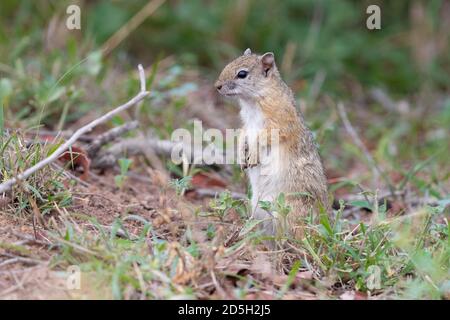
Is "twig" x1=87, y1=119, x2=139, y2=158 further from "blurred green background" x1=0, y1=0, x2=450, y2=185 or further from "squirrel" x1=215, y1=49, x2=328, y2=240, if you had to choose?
"squirrel" x1=215, y1=49, x2=328, y2=240

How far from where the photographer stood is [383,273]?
379cm

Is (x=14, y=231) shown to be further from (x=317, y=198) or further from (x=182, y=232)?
(x=317, y=198)

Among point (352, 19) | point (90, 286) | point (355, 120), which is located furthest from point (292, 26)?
point (90, 286)

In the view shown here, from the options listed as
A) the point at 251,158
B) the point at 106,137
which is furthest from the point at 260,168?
the point at 106,137

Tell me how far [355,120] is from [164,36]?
2.22 m

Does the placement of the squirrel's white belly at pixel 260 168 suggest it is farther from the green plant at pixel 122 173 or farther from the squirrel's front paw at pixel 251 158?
the green plant at pixel 122 173

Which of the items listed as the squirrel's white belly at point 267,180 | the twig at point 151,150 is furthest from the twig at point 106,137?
the squirrel's white belly at point 267,180

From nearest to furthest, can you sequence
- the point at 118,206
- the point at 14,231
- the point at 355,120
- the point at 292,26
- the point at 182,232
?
1. the point at 14,231
2. the point at 182,232
3. the point at 118,206
4. the point at 355,120
5. the point at 292,26

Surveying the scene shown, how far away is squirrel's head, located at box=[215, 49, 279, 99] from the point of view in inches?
187

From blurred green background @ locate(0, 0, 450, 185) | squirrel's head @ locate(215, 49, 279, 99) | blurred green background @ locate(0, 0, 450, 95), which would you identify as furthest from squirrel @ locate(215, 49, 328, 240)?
blurred green background @ locate(0, 0, 450, 95)

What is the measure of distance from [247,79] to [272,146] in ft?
1.52

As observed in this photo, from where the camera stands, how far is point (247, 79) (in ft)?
15.6

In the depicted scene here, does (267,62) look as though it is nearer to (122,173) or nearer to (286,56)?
(122,173)

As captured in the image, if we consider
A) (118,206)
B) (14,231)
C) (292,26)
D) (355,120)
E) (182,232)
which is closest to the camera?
(14,231)
